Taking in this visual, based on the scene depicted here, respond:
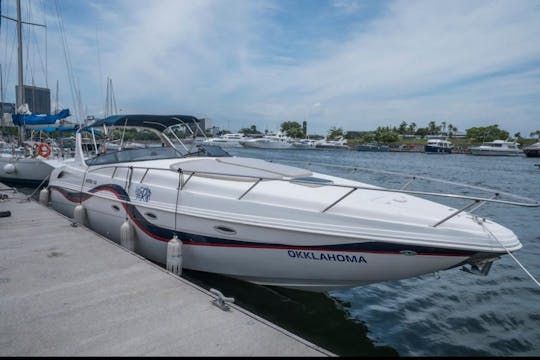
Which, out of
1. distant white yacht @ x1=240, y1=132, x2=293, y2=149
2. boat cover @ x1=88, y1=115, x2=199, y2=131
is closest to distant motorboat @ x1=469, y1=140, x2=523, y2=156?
distant white yacht @ x1=240, y1=132, x2=293, y2=149

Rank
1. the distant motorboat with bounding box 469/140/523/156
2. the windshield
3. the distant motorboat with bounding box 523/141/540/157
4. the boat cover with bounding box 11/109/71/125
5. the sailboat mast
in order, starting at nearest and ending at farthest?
1. the windshield
2. the boat cover with bounding box 11/109/71/125
3. the sailboat mast
4. the distant motorboat with bounding box 523/141/540/157
5. the distant motorboat with bounding box 469/140/523/156

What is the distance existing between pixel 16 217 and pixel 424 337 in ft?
25.6

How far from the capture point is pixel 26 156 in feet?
47.0

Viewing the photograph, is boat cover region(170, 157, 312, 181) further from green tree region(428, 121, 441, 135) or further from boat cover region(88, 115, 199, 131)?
green tree region(428, 121, 441, 135)

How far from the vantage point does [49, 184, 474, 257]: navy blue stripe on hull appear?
348cm

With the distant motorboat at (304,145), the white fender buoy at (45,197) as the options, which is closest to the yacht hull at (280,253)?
the white fender buoy at (45,197)

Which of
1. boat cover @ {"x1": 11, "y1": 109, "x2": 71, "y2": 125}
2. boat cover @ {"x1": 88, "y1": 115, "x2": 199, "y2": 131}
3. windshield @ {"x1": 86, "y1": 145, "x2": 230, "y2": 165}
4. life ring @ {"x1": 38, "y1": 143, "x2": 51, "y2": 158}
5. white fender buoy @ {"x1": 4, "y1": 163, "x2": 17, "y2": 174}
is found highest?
boat cover @ {"x1": 11, "y1": 109, "x2": 71, "y2": 125}

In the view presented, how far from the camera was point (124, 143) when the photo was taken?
24.1ft

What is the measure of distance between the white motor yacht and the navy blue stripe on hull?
0.01m

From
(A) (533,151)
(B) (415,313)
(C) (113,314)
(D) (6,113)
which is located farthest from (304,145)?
(C) (113,314)

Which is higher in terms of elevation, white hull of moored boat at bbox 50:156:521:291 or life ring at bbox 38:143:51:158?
life ring at bbox 38:143:51:158

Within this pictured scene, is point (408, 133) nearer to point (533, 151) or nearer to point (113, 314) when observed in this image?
point (533, 151)

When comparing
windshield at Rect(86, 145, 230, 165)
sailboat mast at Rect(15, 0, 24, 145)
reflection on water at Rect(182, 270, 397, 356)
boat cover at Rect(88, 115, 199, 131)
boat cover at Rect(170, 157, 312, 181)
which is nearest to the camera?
reflection on water at Rect(182, 270, 397, 356)

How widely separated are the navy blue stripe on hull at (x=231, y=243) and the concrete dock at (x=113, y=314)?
0.50m
